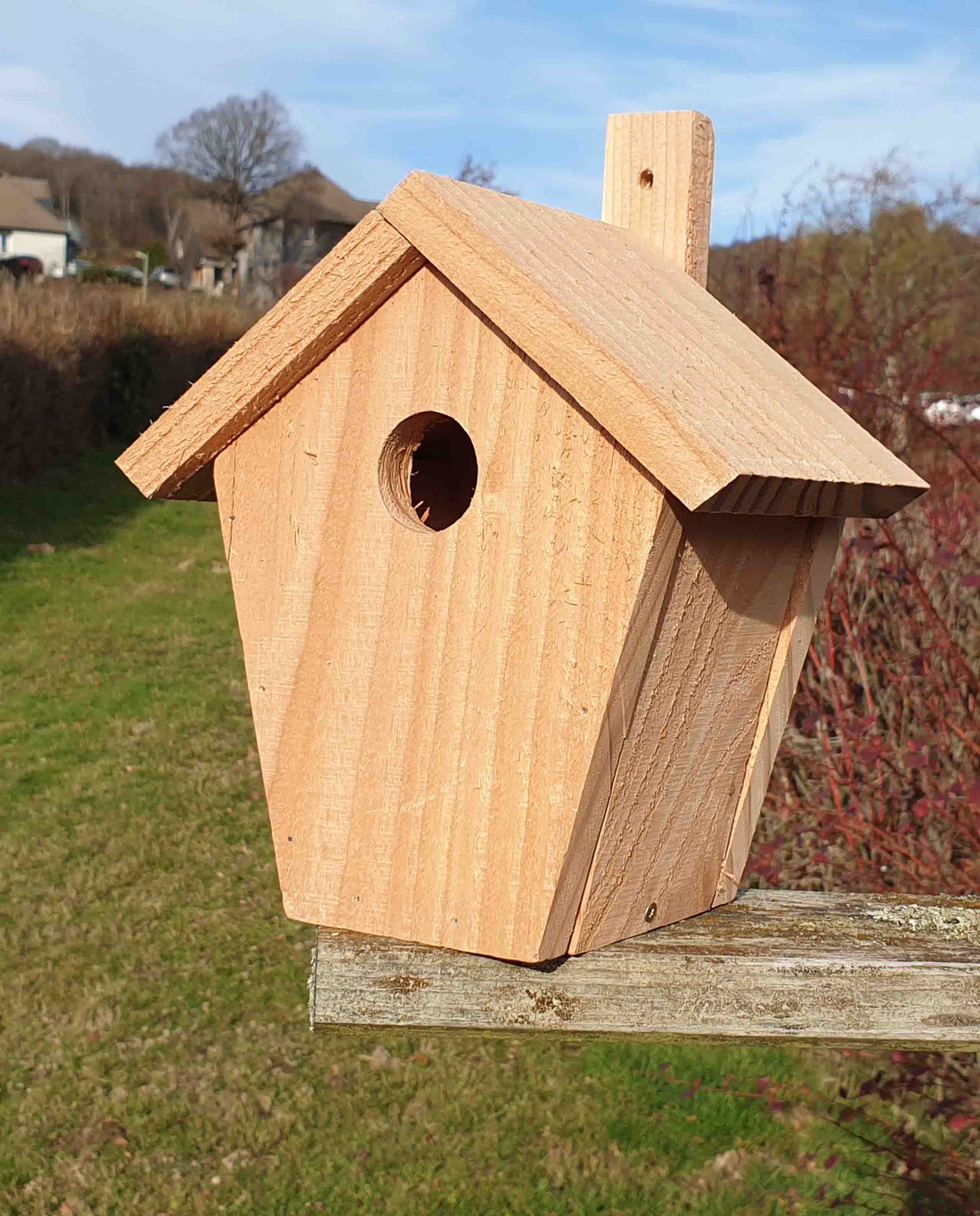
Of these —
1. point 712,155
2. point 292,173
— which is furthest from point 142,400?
point 292,173

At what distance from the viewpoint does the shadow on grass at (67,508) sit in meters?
10.8

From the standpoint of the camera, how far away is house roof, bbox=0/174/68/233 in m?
68.1

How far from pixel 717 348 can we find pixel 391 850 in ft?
2.48

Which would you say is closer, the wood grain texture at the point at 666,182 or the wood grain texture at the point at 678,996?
the wood grain texture at the point at 678,996

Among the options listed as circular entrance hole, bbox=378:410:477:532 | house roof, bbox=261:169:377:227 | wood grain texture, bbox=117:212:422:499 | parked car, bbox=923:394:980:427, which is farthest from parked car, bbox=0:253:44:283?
wood grain texture, bbox=117:212:422:499

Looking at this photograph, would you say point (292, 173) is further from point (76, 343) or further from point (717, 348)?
point (717, 348)

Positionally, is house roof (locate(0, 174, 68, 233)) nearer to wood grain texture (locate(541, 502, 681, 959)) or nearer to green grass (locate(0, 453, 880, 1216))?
green grass (locate(0, 453, 880, 1216))

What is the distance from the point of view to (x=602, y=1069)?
158 inches

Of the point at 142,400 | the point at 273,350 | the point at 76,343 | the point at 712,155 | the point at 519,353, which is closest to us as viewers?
the point at 519,353

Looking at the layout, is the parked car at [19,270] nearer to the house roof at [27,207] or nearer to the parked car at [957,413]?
the parked car at [957,413]

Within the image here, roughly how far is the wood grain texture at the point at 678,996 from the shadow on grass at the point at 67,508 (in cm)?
927

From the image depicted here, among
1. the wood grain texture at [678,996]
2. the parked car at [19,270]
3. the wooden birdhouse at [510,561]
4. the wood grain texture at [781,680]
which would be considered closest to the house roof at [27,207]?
the parked car at [19,270]

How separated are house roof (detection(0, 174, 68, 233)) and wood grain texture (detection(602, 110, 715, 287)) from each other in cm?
7329

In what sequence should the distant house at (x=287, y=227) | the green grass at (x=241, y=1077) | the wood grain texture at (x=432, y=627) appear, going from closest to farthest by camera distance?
the wood grain texture at (x=432, y=627)
the green grass at (x=241, y=1077)
the distant house at (x=287, y=227)
